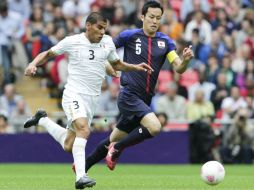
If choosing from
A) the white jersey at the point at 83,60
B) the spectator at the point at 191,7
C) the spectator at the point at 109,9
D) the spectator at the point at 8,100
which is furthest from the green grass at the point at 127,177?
the spectator at the point at 191,7

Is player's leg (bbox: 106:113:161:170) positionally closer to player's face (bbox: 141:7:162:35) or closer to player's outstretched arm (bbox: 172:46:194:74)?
player's outstretched arm (bbox: 172:46:194:74)

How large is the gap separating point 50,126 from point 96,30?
2413 millimetres

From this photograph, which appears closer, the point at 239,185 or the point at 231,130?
the point at 239,185

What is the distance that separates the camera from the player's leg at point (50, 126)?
14914 millimetres

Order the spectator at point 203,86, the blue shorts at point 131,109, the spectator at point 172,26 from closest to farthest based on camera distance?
the blue shorts at point 131,109
the spectator at point 203,86
the spectator at point 172,26

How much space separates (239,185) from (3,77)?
11.8 metres

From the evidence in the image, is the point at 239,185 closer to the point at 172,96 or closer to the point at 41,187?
the point at 41,187

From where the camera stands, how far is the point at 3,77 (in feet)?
82.1

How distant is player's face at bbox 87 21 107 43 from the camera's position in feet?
44.1

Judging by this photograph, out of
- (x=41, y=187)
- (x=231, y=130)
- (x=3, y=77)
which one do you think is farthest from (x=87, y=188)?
(x=3, y=77)

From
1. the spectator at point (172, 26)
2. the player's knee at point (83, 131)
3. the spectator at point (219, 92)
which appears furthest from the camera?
the spectator at point (172, 26)

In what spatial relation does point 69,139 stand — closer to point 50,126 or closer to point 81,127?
point 50,126

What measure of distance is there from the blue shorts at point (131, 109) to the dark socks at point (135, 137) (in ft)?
0.82

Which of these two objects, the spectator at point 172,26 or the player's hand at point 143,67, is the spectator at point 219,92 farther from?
the player's hand at point 143,67
